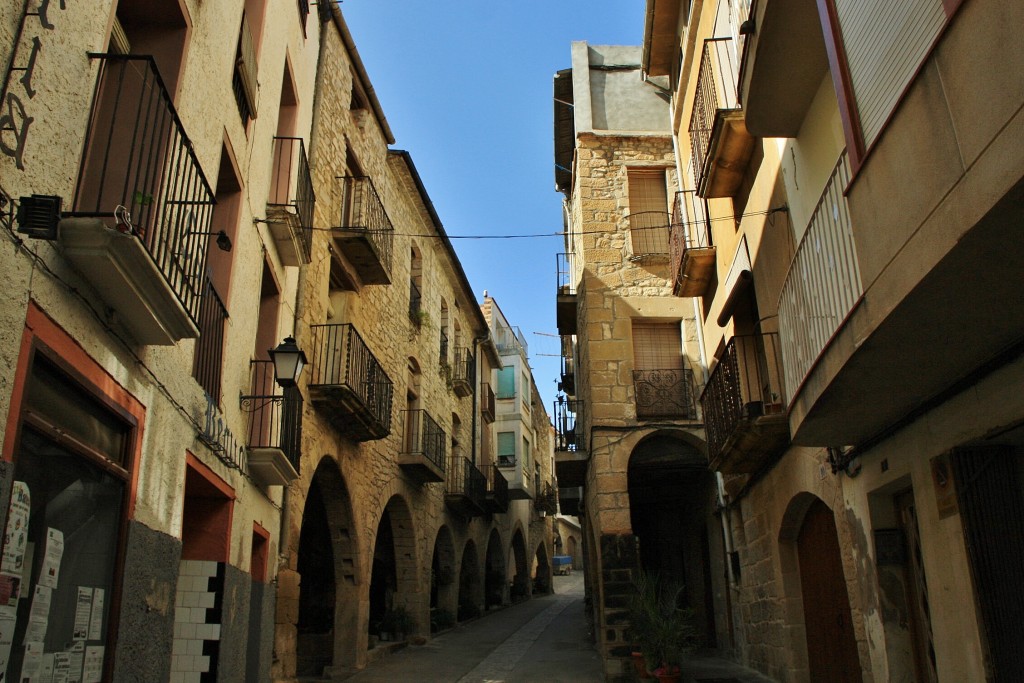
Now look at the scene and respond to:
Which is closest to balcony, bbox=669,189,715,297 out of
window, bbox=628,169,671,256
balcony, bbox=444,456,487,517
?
window, bbox=628,169,671,256

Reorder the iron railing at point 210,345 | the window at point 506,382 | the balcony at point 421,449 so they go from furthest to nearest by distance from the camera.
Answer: the window at point 506,382
the balcony at point 421,449
the iron railing at point 210,345

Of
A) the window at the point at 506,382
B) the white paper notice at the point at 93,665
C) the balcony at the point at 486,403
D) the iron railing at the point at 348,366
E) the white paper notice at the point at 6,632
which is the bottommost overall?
the white paper notice at the point at 93,665

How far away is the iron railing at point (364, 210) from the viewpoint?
42.5 feet

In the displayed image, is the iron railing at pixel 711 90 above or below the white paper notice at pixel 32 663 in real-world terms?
above

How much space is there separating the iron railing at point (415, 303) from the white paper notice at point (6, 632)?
13206 millimetres

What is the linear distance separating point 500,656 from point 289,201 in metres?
8.79

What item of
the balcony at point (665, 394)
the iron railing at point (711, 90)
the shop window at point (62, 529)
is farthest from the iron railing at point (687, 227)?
the shop window at point (62, 529)

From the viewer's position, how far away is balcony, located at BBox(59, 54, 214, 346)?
3760mm

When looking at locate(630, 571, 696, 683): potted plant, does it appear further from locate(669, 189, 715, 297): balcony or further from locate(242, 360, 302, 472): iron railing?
locate(242, 360, 302, 472): iron railing

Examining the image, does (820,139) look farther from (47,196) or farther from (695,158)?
(47,196)

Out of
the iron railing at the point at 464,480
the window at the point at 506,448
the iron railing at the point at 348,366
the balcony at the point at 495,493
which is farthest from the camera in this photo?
the window at the point at 506,448

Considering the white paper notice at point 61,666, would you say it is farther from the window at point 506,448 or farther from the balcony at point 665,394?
the window at point 506,448

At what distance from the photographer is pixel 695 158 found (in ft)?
35.5

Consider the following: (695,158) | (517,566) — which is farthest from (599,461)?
(517,566)
